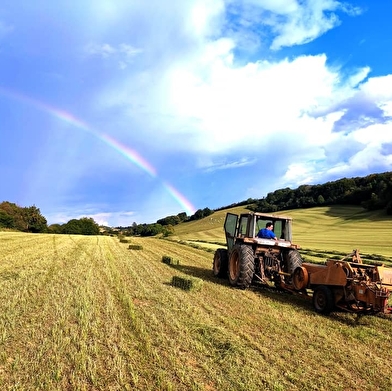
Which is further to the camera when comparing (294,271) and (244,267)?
(244,267)

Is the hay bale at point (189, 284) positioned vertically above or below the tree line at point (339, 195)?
below

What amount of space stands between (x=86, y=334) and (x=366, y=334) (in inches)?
174

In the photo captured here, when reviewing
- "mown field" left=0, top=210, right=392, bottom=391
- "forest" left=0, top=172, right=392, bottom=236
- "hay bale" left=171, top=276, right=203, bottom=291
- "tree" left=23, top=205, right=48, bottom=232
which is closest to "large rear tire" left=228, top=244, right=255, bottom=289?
"mown field" left=0, top=210, right=392, bottom=391

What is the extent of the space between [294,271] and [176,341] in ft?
14.3

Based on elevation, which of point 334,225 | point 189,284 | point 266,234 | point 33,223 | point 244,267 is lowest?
point 189,284

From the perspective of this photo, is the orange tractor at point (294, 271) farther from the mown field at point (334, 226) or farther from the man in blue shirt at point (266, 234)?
the mown field at point (334, 226)

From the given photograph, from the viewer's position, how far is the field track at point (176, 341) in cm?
390

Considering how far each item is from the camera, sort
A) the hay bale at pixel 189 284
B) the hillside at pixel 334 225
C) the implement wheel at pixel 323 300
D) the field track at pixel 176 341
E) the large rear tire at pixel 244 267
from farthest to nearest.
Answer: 1. the hillside at pixel 334 225
2. the large rear tire at pixel 244 267
3. the hay bale at pixel 189 284
4. the implement wheel at pixel 323 300
5. the field track at pixel 176 341

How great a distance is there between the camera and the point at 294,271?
8508mm

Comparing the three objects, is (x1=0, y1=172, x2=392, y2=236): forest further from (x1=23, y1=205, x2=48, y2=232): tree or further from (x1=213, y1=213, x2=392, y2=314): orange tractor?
(x1=213, y1=213, x2=392, y2=314): orange tractor

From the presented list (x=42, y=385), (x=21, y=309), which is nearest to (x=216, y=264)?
(x=21, y=309)

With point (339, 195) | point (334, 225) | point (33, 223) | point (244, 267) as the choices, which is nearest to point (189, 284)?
point (244, 267)

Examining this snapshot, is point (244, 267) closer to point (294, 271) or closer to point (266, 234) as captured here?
point (294, 271)

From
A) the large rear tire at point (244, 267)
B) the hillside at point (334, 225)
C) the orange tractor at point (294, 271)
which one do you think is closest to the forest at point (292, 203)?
the hillside at point (334, 225)
